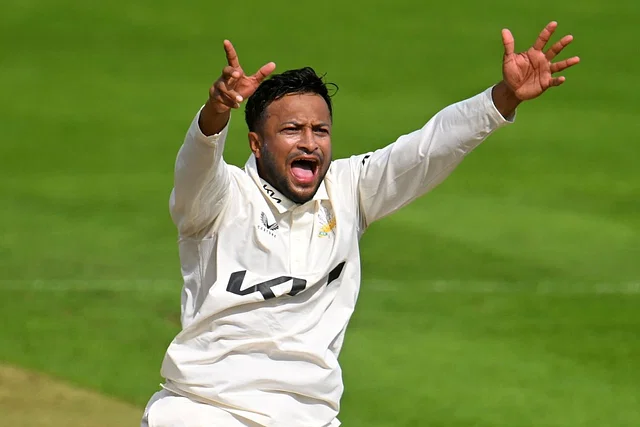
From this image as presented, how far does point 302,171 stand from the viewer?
5.39 metres

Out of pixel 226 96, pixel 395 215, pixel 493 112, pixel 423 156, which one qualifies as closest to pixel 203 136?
pixel 226 96

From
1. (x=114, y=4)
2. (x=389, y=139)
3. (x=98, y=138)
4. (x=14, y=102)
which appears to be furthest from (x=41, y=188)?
(x=114, y=4)

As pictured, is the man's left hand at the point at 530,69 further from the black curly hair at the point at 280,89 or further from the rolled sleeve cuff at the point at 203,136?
the rolled sleeve cuff at the point at 203,136

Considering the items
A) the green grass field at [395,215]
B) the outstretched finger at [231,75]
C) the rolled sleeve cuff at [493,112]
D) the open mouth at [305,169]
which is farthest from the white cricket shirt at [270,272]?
the green grass field at [395,215]

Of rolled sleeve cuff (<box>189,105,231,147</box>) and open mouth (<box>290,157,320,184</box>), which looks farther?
open mouth (<box>290,157,320,184</box>)

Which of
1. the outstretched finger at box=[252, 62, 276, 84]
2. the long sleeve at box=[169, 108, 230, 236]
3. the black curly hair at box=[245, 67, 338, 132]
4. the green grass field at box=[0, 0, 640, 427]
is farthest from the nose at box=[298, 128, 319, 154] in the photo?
the green grass field at box=[0, 0, 640, 427]

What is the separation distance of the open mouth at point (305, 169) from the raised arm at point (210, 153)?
1.01 ft

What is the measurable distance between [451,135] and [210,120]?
3.48 feet

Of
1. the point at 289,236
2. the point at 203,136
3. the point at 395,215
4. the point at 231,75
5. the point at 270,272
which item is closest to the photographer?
the point at 231,75

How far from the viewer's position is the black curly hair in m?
5.39

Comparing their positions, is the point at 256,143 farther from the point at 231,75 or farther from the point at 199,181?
the point at 231,75

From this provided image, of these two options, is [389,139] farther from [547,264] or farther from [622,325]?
[622,325]

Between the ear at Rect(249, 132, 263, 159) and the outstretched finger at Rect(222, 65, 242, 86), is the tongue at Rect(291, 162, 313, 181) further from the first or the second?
the outstretched finger at Rect(222, 65, 242, 86)

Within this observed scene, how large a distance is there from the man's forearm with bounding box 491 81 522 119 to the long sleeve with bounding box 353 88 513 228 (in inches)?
1.0
